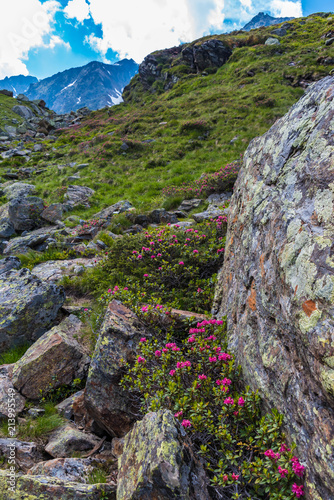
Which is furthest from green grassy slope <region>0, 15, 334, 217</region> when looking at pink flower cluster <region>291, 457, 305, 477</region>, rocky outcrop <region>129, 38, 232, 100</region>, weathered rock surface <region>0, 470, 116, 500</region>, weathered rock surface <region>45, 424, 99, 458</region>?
pink flower cluster <region>291, 457, 305, 477</region>

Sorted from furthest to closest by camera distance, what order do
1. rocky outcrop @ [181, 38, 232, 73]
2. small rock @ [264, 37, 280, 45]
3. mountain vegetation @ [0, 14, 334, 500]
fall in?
rocky outcrop @ [181, 38, 232, 73], small rock @ [264, 37, 280, 45], mountain vegetation @ [0, 14, 334, 500]

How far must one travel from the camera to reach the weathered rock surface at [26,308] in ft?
20.1

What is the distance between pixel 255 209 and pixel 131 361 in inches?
133

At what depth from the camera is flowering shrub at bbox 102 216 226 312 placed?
6.45 m

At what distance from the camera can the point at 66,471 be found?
3.35m

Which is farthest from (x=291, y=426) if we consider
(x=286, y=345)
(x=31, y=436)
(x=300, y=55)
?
(x=300, y=55)

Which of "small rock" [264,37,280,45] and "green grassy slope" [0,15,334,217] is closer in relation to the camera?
"green grassy slope" [0,15,334,217]

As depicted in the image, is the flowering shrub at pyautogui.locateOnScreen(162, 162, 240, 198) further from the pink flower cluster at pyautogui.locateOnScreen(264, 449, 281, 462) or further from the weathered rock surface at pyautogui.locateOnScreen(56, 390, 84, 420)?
the pink flower cluster at pyautogui.locateOnScreen(264, 449, 281, 462)

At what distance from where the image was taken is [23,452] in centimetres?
378

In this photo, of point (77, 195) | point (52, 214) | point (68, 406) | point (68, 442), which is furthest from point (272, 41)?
point (68, 442)

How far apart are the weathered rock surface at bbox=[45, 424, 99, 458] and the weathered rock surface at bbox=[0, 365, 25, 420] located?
89 cm

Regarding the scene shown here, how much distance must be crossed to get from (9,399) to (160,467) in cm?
362

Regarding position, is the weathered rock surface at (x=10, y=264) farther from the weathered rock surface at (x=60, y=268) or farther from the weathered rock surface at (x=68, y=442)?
the weathered rock surface at (x=68, y=442)

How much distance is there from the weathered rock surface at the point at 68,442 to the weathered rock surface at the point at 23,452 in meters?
0.15
